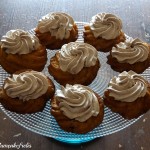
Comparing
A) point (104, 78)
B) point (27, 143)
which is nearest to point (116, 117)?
point (104, 78)

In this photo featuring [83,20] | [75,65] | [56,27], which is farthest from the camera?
[83,20]

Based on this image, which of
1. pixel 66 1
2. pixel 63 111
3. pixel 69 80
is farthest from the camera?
pixel 66 1

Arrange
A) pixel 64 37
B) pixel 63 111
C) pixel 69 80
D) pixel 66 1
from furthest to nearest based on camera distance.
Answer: pixel 66 1
pixel 64 37
pixel 69 80
pixel 63 111

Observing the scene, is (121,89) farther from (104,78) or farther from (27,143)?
(27,143)

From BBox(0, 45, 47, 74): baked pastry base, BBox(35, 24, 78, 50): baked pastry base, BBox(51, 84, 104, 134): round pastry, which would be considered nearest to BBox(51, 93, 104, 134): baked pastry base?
BBox(51, 84, 104, 134): round pastry

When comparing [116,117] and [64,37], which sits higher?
[64,37]

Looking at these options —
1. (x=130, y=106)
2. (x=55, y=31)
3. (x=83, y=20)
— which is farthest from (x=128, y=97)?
(x=83, y=20)

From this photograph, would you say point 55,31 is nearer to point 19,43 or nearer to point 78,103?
point 19,43
